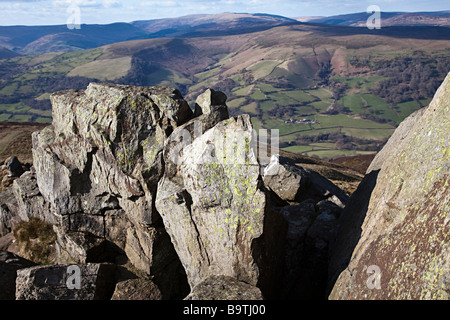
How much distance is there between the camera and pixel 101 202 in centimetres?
1847

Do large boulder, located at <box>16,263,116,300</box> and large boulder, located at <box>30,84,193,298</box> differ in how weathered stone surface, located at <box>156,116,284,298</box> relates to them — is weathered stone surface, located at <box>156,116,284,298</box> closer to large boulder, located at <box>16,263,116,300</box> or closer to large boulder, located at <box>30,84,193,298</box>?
large boulder, located at <box>30,84,193,298</box>

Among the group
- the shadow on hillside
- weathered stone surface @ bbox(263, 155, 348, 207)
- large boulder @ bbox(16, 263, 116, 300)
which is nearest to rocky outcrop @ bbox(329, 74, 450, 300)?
the shadow on hillside

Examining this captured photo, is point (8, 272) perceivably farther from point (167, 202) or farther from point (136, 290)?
point (167, 202)

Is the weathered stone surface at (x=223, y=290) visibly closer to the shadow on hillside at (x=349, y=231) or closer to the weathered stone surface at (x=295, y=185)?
the shadow on hillside at (x=349, y=231)

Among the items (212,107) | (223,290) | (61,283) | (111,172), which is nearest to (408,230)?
(223,290)

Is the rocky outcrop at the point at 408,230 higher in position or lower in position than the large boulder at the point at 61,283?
higher

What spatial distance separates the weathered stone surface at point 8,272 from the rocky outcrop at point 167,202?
1.96 m

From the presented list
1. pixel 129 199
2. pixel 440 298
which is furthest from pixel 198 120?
pixel 440 298

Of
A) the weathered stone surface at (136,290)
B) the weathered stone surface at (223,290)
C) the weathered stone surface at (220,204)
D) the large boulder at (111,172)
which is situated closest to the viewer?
the weathered stone surface at (223,290)

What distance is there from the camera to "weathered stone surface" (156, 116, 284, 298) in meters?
13.5

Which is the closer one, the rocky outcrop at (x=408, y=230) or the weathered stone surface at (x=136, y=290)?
the rocky outcrop at (x=408, y=230)

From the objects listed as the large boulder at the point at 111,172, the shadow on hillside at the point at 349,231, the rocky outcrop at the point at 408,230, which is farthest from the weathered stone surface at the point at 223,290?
the large boulder at the point at 111,172

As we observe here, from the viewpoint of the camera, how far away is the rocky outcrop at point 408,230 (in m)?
9.41

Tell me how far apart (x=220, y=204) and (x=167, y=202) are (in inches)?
110
